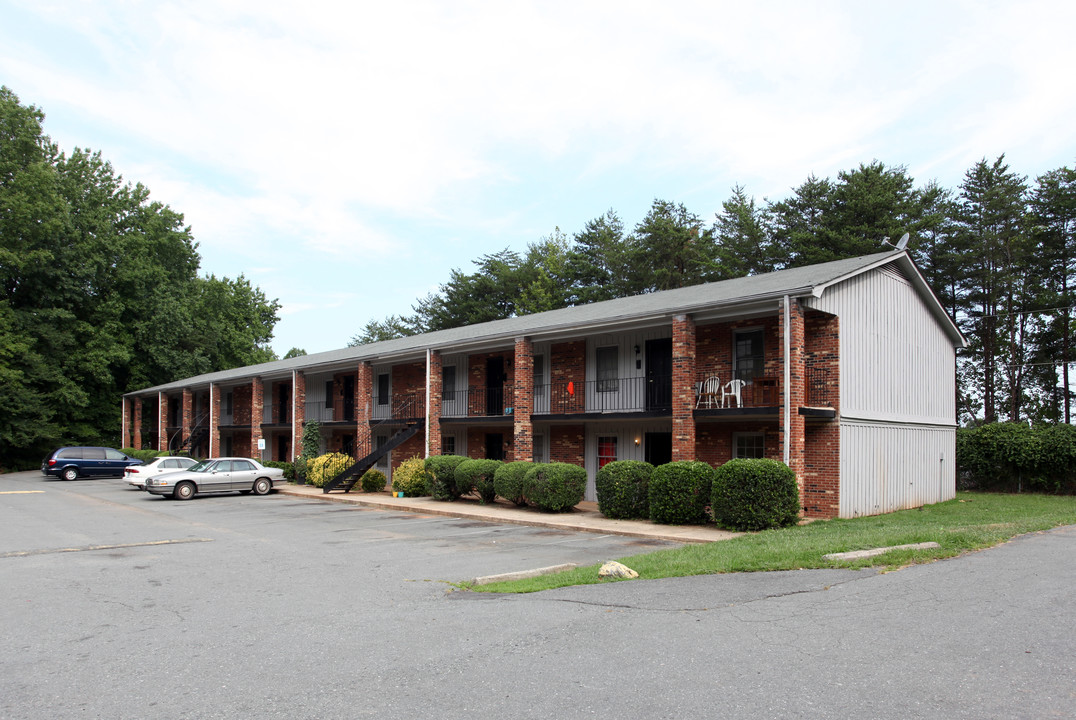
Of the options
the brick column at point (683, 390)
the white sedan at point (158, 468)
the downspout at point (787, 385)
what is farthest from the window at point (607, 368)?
the white sedan at point (158, 468)

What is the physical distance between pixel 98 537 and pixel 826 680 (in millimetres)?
14087

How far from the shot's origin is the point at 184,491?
2467 cm

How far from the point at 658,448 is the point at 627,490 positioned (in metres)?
4.74

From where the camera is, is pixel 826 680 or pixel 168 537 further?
pixel 168 537

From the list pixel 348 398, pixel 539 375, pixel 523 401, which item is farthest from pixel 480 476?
pixel 348 398

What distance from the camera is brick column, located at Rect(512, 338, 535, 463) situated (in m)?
22.0

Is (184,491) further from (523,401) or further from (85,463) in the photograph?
(85,463)

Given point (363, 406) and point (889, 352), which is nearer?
point (889, 352)

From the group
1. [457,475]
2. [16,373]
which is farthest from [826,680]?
[16,373]

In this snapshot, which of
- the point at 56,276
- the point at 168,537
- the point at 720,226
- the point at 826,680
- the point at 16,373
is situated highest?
the point at 720,226

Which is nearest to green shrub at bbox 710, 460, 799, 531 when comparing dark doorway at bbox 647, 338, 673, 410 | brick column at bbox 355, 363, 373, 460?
dark doorway at bbox 647, 338, 673, 410

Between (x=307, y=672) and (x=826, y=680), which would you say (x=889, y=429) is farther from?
(x=307, y=672)

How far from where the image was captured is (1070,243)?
35188mm

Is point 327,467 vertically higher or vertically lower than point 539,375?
lower
